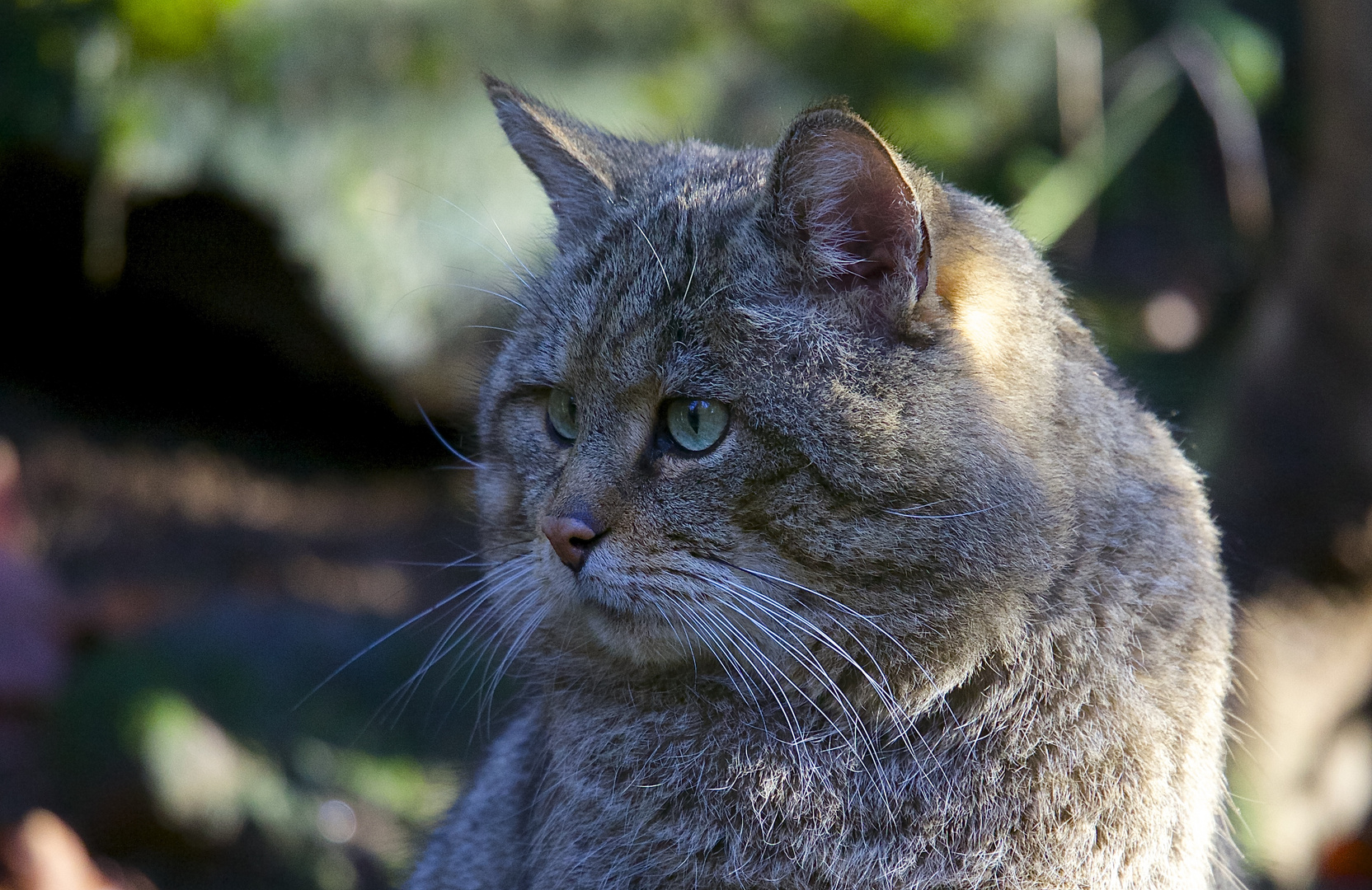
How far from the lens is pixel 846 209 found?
172 cm

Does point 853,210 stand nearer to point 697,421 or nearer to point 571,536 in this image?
point 697,421

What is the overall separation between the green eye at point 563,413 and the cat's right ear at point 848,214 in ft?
1.50

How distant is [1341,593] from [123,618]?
15.2ft

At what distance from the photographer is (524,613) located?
6.86ft

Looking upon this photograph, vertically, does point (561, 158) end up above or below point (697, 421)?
above

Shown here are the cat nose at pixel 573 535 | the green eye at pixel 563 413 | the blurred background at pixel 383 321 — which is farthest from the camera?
the blurred background at pixel 383 321

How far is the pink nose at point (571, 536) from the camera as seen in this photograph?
5.69ft

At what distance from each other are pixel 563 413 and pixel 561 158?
505 mm

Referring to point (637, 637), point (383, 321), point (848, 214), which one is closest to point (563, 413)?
point (637, 637)

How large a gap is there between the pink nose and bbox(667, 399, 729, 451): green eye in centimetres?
19

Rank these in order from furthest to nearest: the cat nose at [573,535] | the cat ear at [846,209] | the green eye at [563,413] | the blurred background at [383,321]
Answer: the blurred background at [383,321] → the green eye at [563,413] → the cat nose at [573,535] → the cat ear at [846,209]

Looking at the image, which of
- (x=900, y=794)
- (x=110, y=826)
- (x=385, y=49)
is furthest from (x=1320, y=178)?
(x=110, y=826)

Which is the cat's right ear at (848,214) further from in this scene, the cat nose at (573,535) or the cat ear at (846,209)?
the cat nose at (573,535)

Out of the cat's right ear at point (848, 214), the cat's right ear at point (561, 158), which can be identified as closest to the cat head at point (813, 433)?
the cat's right ear at point (848, 214)
